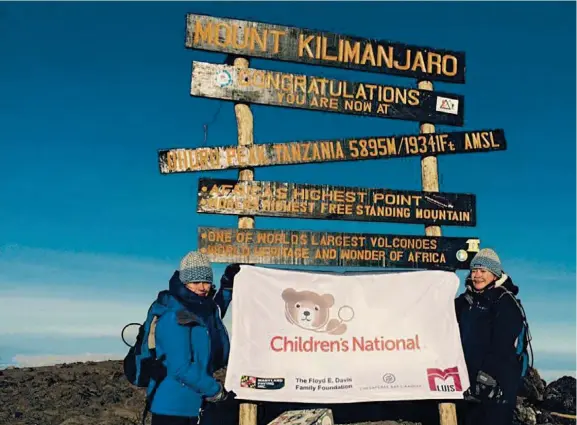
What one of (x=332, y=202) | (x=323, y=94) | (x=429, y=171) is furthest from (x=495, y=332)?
(x=323, y=94)

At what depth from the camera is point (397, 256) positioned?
1033 cm

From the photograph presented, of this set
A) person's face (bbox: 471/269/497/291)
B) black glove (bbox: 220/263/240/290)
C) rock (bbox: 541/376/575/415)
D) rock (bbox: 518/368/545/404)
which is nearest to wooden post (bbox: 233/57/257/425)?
black glove (bbox: 220/263/240/290)

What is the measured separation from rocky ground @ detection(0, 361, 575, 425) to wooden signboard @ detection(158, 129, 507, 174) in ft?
12.1

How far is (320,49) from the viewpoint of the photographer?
10492 millimetres

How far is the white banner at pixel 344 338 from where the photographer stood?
27.5 ft

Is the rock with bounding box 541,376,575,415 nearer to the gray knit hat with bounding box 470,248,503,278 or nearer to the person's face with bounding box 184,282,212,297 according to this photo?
the gray knit hat with bounding box 470,248,503,278

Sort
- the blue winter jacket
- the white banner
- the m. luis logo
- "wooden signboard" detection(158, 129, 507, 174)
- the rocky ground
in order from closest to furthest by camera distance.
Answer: the blue winter jacket, the white banner, the m. luis logo, "wooden signboard" detection(158, 129, 507, 174), the rocky ground

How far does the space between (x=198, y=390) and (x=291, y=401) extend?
2.50 meters

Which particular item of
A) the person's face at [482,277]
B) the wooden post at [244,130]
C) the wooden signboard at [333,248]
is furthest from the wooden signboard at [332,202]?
the person's face at [482,277]

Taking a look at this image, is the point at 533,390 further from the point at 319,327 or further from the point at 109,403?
the point at 109,403

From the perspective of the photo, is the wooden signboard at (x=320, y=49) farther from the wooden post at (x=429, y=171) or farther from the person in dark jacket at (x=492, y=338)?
the person in dark jacket at (x=492, y=338)

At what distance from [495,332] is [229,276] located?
146 inches

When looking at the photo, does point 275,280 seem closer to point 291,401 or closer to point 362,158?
point 291,401

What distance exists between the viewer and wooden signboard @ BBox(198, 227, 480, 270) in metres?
9.34
